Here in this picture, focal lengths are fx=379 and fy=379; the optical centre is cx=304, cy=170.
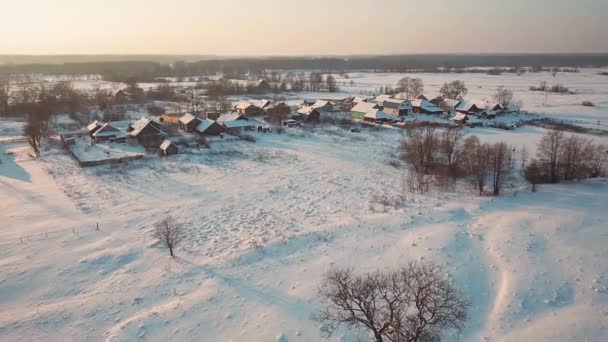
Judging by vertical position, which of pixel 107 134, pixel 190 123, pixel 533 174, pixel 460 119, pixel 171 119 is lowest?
pixel 533 174

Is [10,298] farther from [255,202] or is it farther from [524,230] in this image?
[524,230]

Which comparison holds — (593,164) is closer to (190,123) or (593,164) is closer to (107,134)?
(190,123)

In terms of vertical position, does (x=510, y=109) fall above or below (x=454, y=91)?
below

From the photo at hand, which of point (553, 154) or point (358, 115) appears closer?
point (553, 154)

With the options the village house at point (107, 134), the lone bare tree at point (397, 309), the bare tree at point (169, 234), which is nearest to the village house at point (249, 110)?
the village house at point (107, 134)

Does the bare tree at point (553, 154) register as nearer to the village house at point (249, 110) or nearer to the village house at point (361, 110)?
the village house at point (361, 110)

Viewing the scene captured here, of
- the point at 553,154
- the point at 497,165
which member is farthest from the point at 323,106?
the point at 497,165

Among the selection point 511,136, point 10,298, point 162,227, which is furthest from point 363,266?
point 511,136
